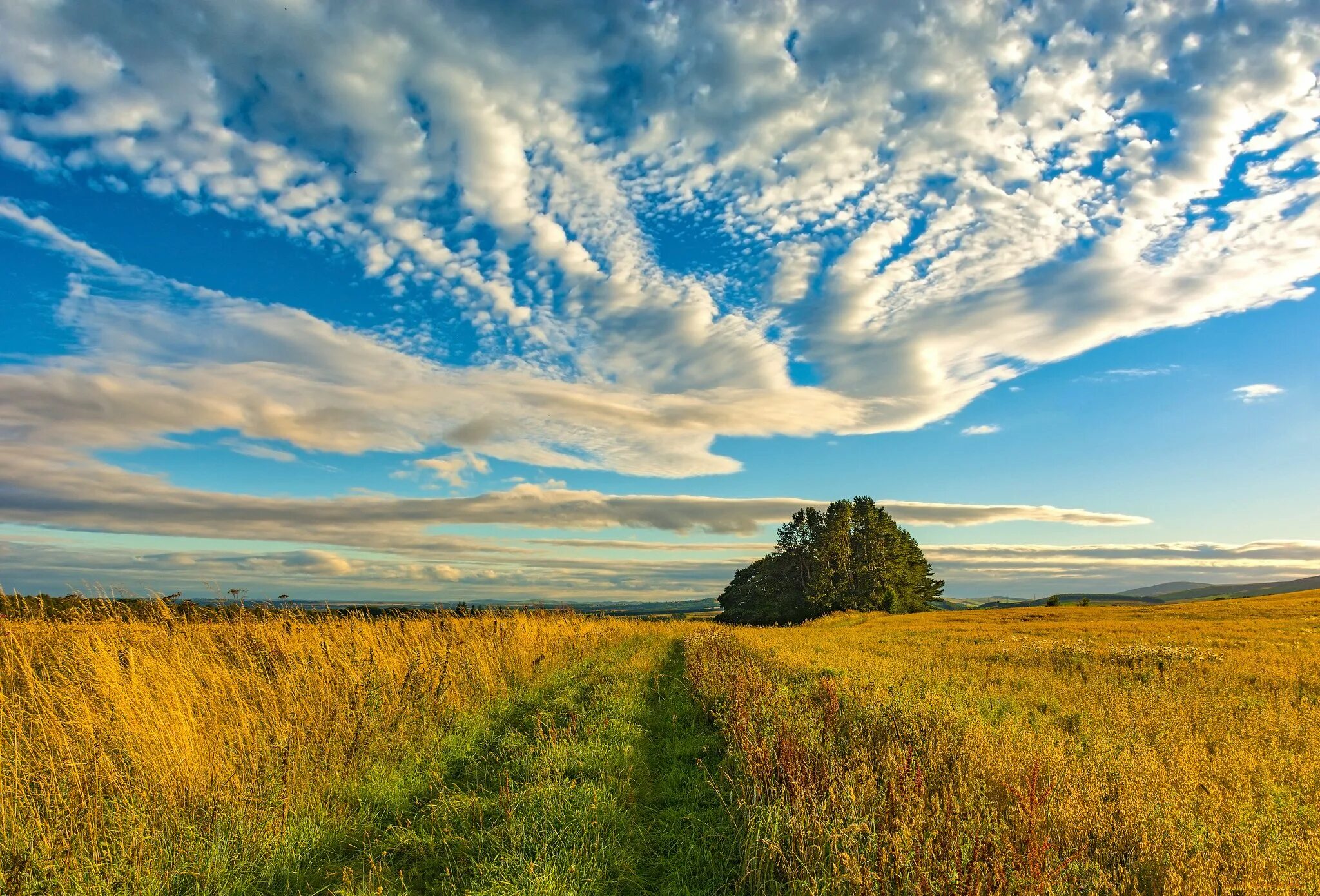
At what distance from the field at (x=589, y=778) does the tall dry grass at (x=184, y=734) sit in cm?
4

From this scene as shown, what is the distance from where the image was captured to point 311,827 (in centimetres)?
598

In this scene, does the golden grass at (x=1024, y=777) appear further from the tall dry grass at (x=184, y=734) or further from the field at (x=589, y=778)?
the tall dry grass at (x=184, y=734)

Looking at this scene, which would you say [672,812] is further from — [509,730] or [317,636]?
[317,636]

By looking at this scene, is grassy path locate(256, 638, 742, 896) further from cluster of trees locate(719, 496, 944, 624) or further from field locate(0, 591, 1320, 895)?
cluster of trees locate(719, 496, 944, 624)

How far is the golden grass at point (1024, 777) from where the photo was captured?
4.16m

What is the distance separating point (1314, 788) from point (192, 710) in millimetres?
12602

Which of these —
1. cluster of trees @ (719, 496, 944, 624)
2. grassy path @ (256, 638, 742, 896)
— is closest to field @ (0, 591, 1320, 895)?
grassy path @ (256, 638, 742, 896)

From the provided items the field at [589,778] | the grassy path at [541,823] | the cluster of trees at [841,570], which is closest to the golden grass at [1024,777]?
the field at [589,778]

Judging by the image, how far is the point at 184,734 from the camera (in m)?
6.55

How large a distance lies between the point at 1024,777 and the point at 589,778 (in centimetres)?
438

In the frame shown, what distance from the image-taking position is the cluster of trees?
68.5m

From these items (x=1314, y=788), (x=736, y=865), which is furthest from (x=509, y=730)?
(x=1314, y=788)

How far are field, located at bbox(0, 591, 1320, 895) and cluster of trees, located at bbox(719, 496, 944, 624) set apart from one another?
5783cm

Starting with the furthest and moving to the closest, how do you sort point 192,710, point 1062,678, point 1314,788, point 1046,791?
point 1062,678, point 192,710, point 1314,788, point 1046,791
